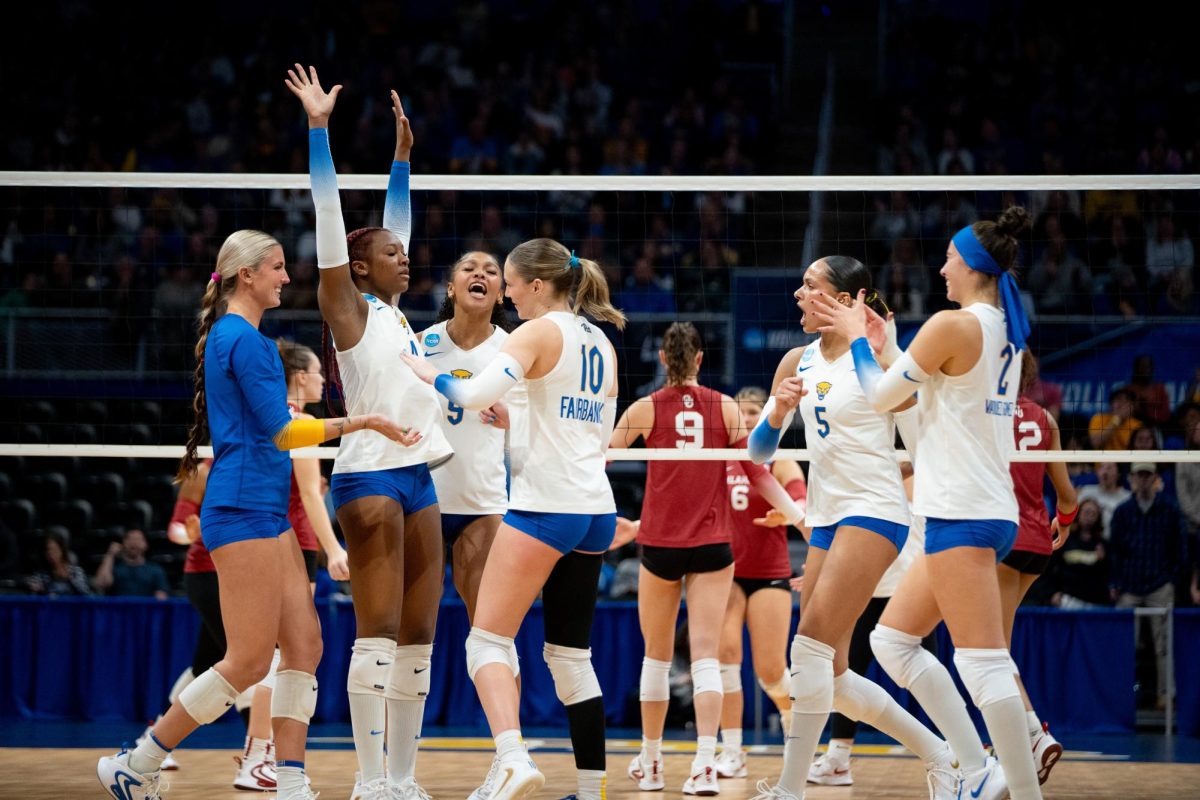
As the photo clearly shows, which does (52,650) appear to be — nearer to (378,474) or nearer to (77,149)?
(378,474)

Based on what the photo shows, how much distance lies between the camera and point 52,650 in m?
10.4

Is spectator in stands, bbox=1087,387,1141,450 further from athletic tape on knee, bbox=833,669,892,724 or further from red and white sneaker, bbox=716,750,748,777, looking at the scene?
athletic tape on knee, bbox=833,669,892,724

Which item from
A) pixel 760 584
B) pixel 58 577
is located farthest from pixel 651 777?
pixel 58 577

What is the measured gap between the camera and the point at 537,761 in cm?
808

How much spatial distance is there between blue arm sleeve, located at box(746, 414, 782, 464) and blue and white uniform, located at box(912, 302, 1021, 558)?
83 centimetres

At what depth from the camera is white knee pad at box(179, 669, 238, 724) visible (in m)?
5.25

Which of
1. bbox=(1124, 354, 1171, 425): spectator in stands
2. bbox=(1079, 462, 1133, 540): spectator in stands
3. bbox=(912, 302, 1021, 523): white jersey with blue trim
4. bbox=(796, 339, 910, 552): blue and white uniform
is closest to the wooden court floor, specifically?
bbox=(796, 339, 910, 552): blue and white uniform

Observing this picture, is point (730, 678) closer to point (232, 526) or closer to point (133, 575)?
point (232, 526)

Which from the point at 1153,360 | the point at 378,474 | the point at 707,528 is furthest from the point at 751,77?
the point at 378,474

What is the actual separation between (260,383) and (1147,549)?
25.3 feet

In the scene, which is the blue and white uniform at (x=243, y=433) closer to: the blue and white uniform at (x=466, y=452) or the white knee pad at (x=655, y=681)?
the blue and white uniform at (x=466, y=452)

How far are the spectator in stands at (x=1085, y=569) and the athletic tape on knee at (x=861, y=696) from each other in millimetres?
5194

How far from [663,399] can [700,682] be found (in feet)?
5.19

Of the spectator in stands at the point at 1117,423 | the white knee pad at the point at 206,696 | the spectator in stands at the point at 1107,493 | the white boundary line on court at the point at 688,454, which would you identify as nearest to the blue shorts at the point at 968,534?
the white boundary line on court at the point at 688,454
